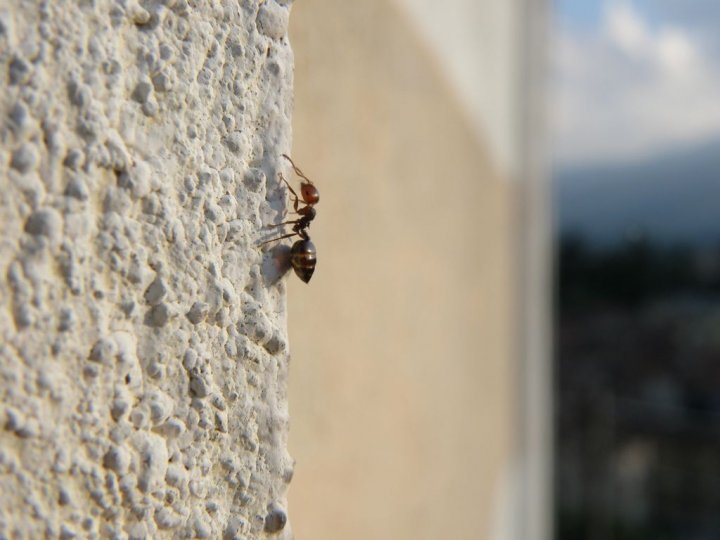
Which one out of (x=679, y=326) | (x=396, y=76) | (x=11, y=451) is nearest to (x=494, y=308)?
(x=396, y=76)

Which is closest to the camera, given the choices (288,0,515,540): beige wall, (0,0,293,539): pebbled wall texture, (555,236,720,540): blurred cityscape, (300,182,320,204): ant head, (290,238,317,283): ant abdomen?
(0,0,293,539): pebbled wall texture

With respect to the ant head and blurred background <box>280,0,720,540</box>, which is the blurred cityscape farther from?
the ant head

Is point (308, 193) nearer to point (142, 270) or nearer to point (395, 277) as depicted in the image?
point (142, 270)

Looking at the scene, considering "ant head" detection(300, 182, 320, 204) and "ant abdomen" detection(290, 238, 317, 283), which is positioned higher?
"ant head" detection(300, 182, 320, 204)

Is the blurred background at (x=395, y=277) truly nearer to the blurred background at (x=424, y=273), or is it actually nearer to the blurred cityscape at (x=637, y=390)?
the blurred background at (x=424, y=273)

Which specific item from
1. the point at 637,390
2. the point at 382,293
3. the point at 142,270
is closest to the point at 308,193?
the point at 142,270

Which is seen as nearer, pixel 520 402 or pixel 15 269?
pixel 15 269

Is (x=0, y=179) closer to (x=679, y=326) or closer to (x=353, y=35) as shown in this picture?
(x=353, y=35)

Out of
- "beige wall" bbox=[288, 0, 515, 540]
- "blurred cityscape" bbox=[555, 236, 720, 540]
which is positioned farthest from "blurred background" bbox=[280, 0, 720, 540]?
"blurred cityscape" bbox=[555, 236, 720, 540]
